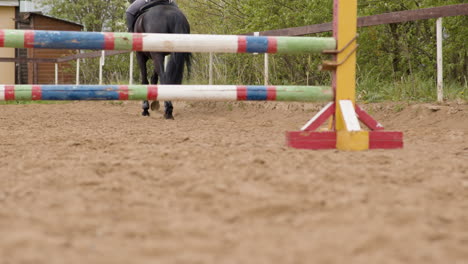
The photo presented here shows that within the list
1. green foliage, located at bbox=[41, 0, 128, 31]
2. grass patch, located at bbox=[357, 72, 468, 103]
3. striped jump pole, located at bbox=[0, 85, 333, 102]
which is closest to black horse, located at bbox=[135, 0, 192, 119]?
grass patch, located at bbox=[357, 72, 468, 103]

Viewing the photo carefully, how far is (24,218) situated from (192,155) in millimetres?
1166

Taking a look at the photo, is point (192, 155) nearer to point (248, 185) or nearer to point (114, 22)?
point (248, 185)

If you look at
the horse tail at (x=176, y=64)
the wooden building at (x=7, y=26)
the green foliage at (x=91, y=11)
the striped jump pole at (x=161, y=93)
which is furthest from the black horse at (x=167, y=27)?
the green foliage at (x=91, y=11)

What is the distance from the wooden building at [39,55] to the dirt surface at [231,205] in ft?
56.5

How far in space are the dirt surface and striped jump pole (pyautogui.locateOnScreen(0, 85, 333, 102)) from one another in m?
0.29

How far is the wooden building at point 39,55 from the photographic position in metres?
19.1

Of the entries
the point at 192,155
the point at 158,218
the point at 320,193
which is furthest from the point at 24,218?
the point at 192,155

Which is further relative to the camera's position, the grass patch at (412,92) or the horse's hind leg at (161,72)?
the horse's hind leg at (161,72)

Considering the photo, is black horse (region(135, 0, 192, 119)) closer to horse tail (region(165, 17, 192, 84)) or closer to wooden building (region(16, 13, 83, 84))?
horse tail (region(165, 17, 192, 84))

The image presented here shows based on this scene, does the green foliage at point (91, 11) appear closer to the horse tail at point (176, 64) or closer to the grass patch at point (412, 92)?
the horse tail at point (176, 64)

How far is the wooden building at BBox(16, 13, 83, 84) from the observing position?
19141 millimetres

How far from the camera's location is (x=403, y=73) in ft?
23.6

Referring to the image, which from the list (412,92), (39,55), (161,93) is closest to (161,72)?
(412,92)

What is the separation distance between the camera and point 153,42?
2906 millimetres
